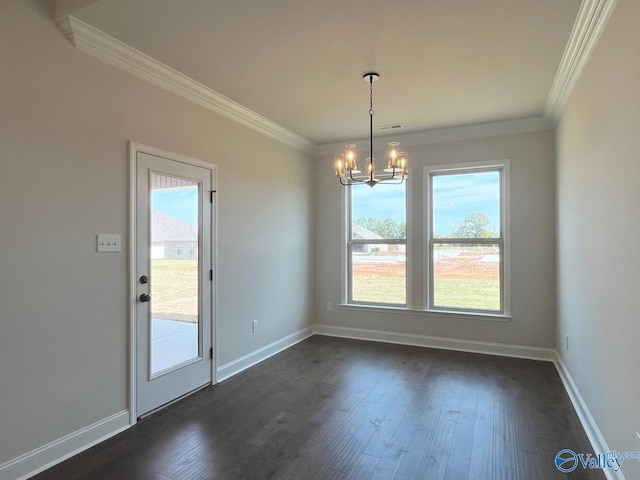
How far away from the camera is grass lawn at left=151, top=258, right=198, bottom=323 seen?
299 cm

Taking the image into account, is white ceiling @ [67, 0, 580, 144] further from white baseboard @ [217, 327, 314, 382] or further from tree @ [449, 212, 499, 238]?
white baseboard @ [217, 327, 314, 382]

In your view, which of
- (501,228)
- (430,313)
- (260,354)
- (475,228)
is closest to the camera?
(260,354)

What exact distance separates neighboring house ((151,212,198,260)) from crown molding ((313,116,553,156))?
2800 mm

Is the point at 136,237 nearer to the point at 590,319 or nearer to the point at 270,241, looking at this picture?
the point at 270,241

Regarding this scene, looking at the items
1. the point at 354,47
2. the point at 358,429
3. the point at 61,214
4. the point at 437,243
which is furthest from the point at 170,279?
the point at 437,243

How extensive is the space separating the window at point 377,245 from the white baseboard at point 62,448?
11.2 feet

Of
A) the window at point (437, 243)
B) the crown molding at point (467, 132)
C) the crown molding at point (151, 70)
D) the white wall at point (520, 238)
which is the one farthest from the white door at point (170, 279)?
the white wall at point (520, 238)

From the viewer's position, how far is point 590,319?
8.57ft

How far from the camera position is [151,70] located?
9.43 feet

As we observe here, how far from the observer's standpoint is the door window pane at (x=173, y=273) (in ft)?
9.80

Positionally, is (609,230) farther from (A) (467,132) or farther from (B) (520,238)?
(A) (467,132)

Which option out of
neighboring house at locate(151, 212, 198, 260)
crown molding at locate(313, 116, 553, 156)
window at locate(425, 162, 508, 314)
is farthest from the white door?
window at locate(425, 162, 508, 314)

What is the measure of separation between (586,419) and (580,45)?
271cm

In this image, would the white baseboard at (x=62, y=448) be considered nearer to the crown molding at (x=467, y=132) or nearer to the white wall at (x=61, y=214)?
the white wall at (x=61, y=214)
